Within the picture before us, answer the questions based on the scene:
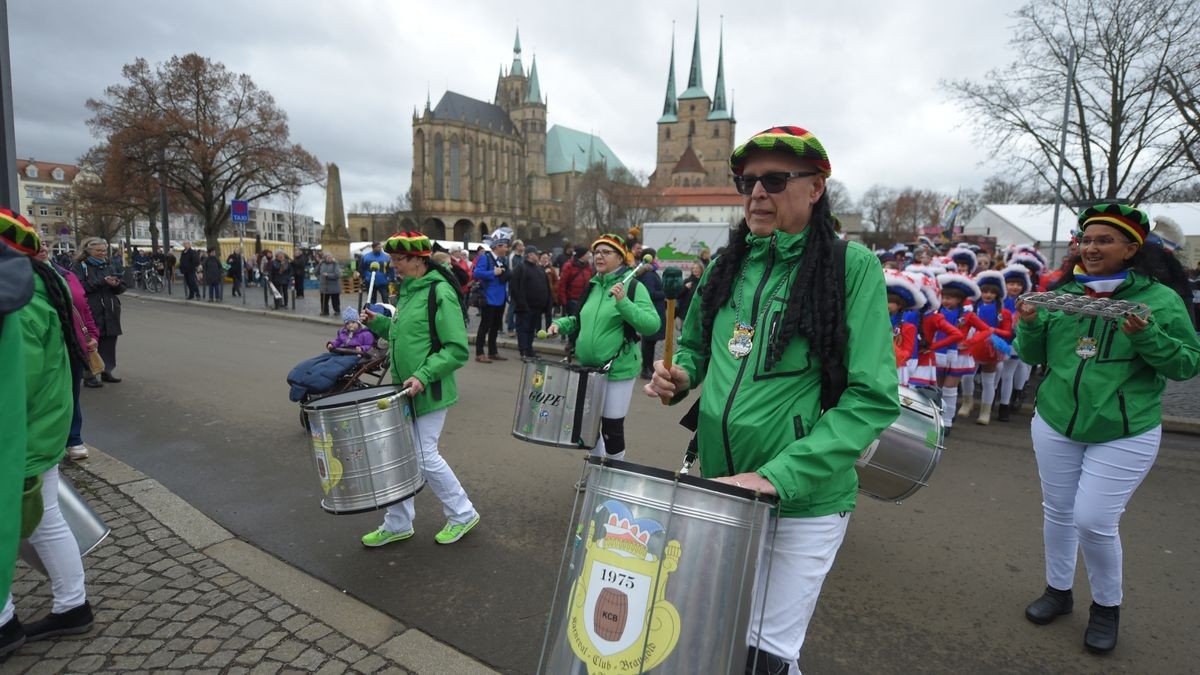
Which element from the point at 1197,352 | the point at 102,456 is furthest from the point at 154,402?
the point at 1197,352

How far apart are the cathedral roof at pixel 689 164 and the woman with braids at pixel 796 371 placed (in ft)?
378

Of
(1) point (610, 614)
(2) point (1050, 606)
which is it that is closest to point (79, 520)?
(1) point (610, 614)

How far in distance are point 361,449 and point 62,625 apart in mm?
1554

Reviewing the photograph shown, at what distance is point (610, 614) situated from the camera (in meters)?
1.66

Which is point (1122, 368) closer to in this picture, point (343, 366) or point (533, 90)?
point (343, 366)

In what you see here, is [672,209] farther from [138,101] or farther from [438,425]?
[438,425]

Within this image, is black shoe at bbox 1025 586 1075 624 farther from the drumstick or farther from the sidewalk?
the sidewalk

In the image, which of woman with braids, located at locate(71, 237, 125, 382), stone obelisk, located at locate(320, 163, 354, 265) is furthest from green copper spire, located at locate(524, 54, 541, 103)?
woman with braids, located at locate(71, 237, 125, 382)

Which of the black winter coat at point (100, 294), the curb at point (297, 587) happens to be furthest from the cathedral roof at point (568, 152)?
the curb at point (297, 587)

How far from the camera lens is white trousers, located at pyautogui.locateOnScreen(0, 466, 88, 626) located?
3.04 m

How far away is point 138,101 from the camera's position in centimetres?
3456

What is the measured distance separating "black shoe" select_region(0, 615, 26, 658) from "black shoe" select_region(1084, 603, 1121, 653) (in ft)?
16.7

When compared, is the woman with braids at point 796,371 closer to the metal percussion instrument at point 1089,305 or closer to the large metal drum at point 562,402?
the metal percussion instrument at point 1089,305

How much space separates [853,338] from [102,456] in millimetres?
6467
